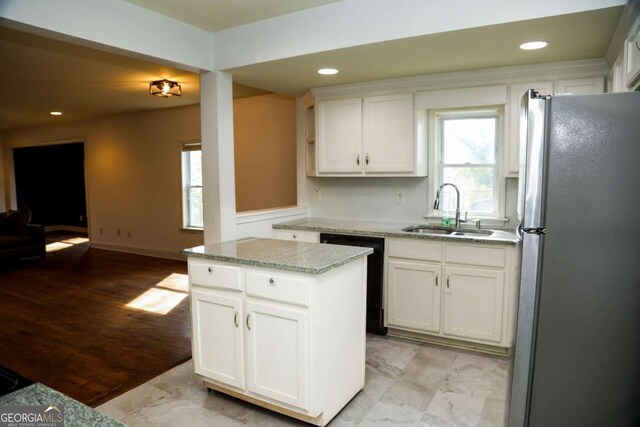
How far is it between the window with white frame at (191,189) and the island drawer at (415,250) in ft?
12.7

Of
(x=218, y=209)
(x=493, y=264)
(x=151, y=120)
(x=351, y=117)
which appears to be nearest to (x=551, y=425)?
(x=493, y=264)

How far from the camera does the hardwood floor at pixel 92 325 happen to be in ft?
9.71

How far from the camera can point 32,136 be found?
28.6 feet

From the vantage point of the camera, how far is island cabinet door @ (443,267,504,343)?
3131mm

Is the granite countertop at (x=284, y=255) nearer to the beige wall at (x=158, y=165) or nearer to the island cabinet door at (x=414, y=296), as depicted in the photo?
the island cabinet door at (x=414, y=296)

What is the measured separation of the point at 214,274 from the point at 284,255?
0.41 metres

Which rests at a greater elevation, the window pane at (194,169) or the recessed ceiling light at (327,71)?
the recessed ceiling light at (327,71)

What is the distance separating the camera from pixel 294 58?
3062 mm

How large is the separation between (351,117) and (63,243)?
7.13 metres

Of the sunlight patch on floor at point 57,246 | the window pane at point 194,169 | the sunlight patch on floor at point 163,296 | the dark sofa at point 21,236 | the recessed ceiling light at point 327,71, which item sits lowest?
the sunlight patch on floor at point 57,246

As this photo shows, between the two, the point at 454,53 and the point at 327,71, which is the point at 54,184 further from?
the point at 454,53

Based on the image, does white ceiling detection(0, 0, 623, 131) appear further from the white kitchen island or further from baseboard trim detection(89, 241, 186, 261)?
baseboard trim detection(89, 241, 186, 261)

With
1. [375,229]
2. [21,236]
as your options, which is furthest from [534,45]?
[21,236]

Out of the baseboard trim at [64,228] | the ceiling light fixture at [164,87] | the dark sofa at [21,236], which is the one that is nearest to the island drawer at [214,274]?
the ceiling light fixture at [164,87]
